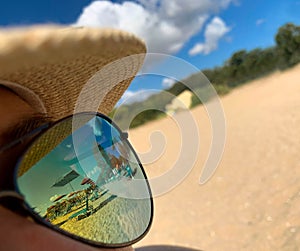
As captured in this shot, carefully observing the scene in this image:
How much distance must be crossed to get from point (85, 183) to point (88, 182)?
0.4 inches

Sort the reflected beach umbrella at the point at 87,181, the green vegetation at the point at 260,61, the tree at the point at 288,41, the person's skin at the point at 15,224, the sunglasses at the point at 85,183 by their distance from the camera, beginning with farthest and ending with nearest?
the tree at the point at 288,41 → the green vegetation at the point at 260,61 → the reflected beach umbrella at the point at 87,181 → the sunglasses at the point at 85,183 → the person's skin at the point at 15,224

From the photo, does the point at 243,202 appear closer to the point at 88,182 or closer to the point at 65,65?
the point at 88,182

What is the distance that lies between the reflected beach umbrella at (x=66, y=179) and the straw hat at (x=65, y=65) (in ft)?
0.46

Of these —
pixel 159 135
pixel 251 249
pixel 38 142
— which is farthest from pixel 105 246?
pixel 251 249

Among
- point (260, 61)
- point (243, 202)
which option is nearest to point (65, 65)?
point (243, 202)

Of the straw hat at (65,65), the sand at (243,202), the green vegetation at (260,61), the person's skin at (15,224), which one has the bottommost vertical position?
the sand at (243,202)

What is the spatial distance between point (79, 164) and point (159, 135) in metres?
0.87

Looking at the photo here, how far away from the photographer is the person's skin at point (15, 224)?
0.84 metres

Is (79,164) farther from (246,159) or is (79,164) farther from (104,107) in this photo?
(246,159)

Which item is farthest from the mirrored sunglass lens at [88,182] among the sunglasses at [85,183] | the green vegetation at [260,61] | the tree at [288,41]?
the tree at [288,41]

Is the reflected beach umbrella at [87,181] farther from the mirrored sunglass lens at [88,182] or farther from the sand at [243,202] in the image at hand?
the sand at [243,202]

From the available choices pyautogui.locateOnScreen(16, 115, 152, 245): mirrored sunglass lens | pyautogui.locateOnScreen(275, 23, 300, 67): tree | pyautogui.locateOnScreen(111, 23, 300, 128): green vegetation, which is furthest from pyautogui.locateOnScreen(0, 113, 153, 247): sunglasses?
pyautogui.locateOnScreen(275, 23, 300, 67): tree

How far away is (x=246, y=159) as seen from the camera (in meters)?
5.23

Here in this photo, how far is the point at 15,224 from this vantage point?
0.85 meters
